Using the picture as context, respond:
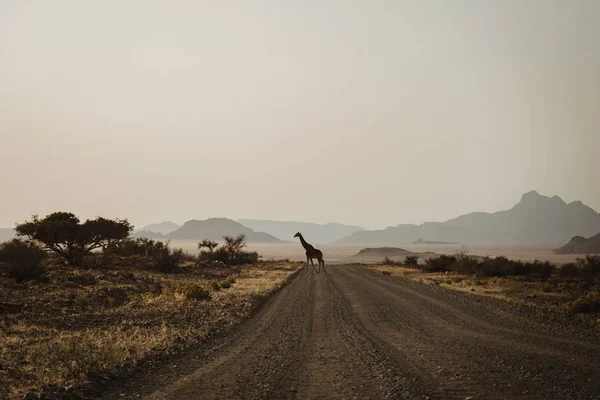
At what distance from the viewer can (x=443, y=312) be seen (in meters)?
19.0

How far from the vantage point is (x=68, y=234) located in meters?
45.0

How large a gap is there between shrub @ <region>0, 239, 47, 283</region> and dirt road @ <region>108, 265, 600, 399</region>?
18296 millimetres

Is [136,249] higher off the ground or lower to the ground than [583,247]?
higher

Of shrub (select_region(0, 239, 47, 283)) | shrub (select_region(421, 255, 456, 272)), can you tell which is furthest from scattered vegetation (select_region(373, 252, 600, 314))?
shrub (select_region(0, 239, 47, 283))

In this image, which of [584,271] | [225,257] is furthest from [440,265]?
[225,257]

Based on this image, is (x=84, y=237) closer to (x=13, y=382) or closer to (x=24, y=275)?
(x=24, y=275)

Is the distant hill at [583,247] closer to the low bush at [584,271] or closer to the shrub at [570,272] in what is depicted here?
the low bush at [584,271]

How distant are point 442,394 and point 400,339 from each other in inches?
204

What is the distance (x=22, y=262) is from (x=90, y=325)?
664 inches

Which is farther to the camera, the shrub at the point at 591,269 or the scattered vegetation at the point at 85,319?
the shrub at the point at 591,269

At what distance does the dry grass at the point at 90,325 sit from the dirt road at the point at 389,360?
3.85 feet

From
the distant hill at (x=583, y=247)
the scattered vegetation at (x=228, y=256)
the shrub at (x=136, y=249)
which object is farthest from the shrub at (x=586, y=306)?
the distant hill at (x=583, y=247)

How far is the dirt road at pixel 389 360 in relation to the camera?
27.4 ft

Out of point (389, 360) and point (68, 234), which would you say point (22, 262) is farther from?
point (389, 360)
